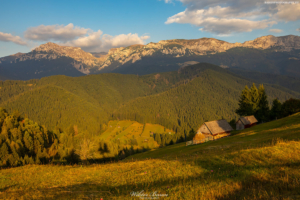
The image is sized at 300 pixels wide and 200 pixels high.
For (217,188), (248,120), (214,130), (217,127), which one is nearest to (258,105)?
(248,120)

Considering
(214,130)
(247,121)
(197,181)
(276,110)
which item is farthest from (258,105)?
(197,181)

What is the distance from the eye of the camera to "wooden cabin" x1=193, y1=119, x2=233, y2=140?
67500 millimetres

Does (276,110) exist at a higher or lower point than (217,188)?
lower

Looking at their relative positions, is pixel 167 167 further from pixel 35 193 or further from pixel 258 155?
pixel 35 193

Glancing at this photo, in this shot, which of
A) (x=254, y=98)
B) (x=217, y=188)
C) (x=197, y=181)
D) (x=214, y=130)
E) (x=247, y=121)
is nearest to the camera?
(x=217, y=188)

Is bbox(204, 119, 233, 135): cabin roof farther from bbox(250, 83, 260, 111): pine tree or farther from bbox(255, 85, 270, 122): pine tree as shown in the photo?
bbox(255, 85, 270, 122): pine tree

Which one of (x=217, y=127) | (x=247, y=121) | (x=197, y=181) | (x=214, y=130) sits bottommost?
(x=214, y=130)

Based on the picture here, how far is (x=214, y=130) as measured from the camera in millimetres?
68000

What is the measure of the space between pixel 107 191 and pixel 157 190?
3.06 meters

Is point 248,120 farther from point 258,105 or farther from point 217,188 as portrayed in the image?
point 217,188

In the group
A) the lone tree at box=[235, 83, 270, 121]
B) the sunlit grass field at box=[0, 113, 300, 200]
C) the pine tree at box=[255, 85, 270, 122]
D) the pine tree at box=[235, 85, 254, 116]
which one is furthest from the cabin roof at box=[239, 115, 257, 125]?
the sunlit grass field at box=[0, 113, 300, 200]

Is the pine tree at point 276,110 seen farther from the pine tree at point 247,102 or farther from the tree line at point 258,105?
the pine tree at point 247,102

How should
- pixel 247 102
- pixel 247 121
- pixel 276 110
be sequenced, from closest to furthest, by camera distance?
pixel 247 121 → pixel 276 110 → pixel 247 102

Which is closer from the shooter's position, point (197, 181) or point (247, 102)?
point (197, 181)
